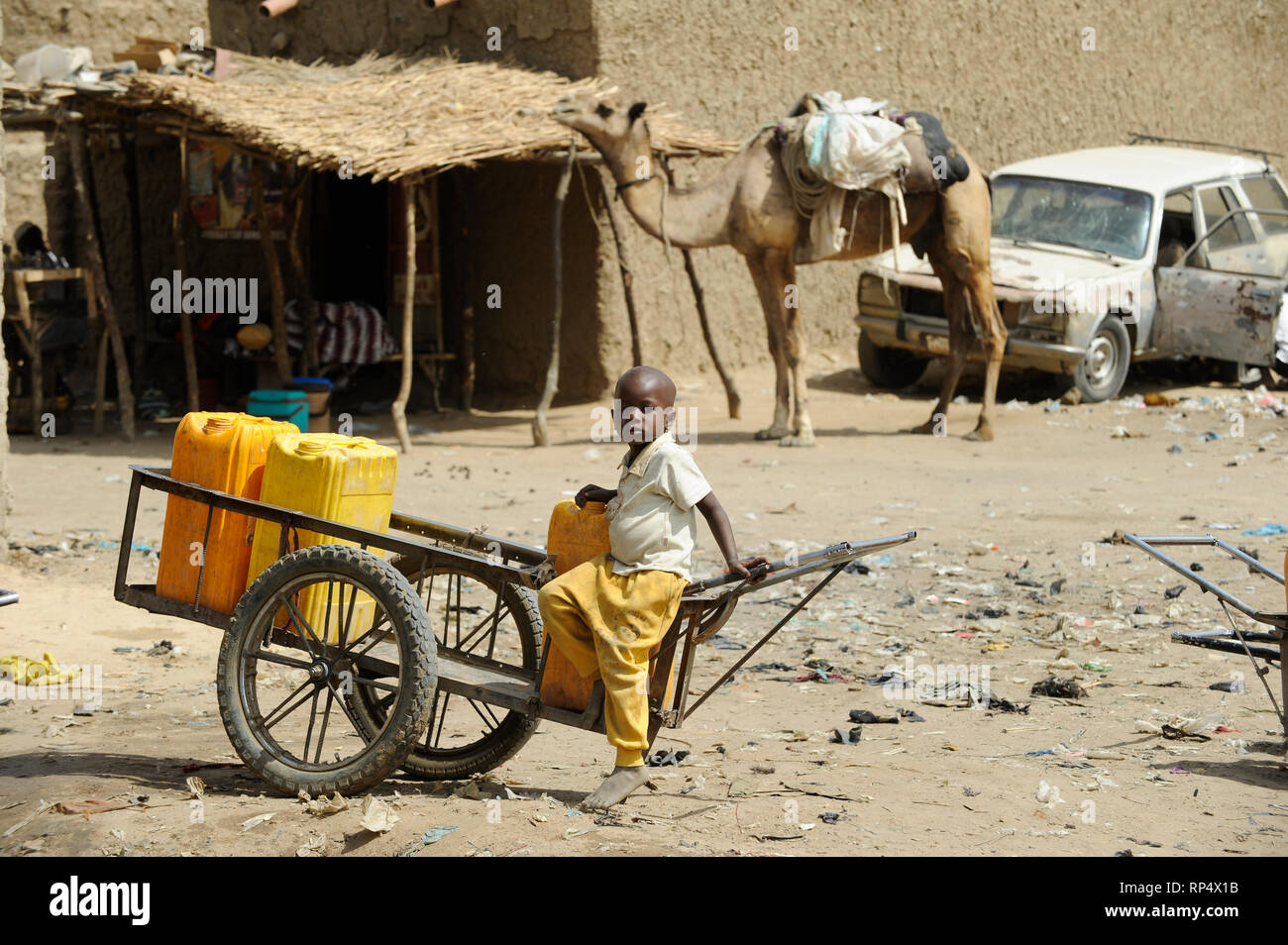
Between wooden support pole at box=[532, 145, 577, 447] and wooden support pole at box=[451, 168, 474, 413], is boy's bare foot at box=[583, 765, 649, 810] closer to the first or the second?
wooden support pole at box=[532, 145, 577, 447]

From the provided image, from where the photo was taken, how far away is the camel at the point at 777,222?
11.5 meters

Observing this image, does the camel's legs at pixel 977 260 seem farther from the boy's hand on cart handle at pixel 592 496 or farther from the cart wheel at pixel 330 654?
Result: the cart wheel at pixel 330 654

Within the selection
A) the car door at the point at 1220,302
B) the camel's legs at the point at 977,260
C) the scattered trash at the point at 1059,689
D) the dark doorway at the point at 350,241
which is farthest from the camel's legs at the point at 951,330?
the scattered trash at the point at 1059,689

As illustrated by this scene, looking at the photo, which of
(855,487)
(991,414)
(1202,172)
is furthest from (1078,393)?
(855,487)

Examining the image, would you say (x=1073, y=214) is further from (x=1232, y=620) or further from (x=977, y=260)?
(x=1232, y=620)

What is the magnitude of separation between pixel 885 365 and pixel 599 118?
4.88 metres

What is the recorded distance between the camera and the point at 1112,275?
1328 cm

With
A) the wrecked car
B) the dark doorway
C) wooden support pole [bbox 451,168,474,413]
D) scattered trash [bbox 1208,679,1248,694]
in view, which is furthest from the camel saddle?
scattered trash [bbox 1208,679,1248,694]

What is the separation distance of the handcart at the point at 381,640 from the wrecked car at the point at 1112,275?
8.88 m

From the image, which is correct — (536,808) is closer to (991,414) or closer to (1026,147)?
(991,414)

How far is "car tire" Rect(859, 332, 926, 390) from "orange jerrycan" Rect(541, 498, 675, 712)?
35.2ft

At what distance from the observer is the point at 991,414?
12023 millimetres

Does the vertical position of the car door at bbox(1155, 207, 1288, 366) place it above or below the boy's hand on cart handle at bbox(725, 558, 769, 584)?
above

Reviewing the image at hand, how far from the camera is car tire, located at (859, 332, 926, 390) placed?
1490 centimetres
